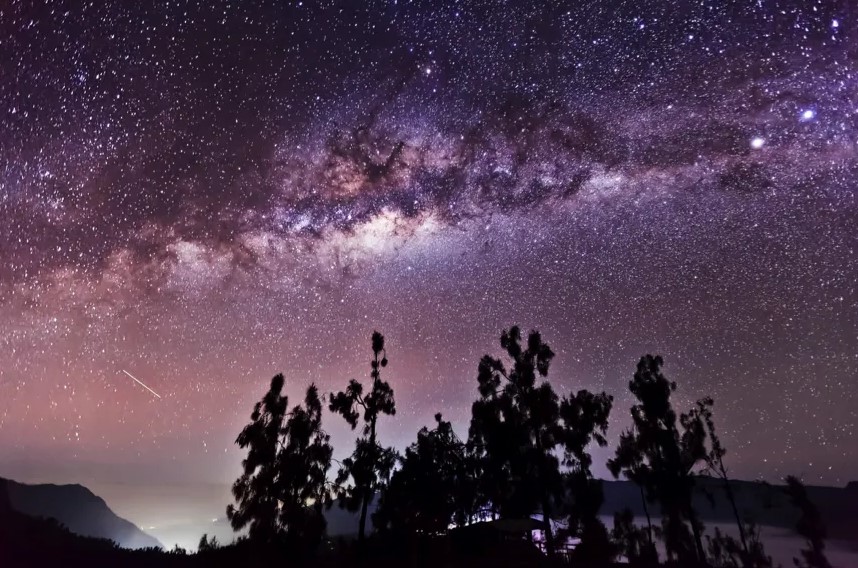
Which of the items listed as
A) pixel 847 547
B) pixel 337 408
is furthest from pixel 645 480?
pixel 847 547

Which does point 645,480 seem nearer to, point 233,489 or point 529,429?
point 529,429

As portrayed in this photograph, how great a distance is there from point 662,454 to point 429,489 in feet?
59.1

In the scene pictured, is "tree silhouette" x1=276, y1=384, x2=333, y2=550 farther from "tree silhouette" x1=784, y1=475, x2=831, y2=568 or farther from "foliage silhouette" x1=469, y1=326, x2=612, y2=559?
"tree silhouette" x1=784, y1=475, x2=831, y2=568

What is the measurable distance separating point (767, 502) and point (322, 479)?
3810 cm

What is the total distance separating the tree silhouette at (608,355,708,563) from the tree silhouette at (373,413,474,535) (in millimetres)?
13866

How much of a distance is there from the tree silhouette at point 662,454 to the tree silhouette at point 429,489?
13.9m

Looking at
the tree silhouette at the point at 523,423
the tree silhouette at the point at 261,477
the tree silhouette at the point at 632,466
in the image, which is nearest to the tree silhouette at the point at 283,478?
the tree silhouette at the point at 261,477

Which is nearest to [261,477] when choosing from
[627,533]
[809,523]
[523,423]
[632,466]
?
[523,423]

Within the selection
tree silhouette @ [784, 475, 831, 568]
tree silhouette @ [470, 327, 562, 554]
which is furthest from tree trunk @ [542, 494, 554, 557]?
tree silhouette @ [784, 475, 831, 568]

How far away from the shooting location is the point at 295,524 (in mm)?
31719

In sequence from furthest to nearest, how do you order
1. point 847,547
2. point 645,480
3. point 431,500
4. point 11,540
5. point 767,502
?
point 847,547
point 11,540
point 767,502
point 645,480
point 431,500

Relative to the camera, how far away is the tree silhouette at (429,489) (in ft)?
107

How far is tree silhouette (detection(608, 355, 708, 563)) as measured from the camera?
3653cm

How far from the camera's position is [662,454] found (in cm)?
3719
